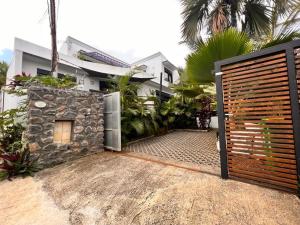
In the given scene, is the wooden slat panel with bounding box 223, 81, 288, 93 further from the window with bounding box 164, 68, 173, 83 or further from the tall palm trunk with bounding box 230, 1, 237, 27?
the window with bounding box 164, 68, 173, 83

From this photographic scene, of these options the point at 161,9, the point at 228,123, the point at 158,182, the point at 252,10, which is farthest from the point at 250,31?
the point at 158,182

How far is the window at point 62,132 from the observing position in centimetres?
387

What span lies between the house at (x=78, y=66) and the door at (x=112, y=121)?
122cm

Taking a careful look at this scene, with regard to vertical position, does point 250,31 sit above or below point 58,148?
above

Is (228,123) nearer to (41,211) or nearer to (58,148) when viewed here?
(41,211)

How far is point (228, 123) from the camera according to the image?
8.68 feet

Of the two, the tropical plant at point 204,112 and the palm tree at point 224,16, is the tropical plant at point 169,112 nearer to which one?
the tropical plant at point 204,112

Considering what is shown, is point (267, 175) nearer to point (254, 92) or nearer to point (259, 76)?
point (254, 92)

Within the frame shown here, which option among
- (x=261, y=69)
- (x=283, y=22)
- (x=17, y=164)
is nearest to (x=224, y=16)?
(x=283, y=22)

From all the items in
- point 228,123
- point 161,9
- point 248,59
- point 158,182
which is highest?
point 161,9

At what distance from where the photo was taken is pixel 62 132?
3965 millimetres

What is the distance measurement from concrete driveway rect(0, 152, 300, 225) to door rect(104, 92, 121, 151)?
1460mm

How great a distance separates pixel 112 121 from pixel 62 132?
49.6 inches

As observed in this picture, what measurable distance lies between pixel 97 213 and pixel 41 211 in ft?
2.44
